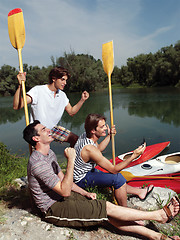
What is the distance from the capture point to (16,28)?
110 inches

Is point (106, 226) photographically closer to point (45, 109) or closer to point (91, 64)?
point (45, 109)

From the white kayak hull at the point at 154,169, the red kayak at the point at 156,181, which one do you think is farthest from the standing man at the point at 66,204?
the white kayak hull at the point at 154,169

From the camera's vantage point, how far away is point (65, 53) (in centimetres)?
3650

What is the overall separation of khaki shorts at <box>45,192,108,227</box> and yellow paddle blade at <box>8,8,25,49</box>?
217 cm

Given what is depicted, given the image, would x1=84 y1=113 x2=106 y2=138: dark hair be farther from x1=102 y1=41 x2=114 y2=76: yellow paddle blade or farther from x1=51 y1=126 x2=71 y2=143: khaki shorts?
Result: x1=102 y1=41 x2=114 y2=76: yellow paddle blade

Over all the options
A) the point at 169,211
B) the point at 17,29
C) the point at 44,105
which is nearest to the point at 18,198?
the point at 44,105

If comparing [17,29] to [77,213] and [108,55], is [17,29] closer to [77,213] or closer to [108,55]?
[108,55]

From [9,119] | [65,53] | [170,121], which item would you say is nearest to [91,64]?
[65,53]

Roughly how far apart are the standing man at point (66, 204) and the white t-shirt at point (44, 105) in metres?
0.72

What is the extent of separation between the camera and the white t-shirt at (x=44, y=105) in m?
Answer: 2.94

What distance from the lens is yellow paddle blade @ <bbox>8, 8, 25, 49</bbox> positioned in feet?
9.07

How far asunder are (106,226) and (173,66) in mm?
39322

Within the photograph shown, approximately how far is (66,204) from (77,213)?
0.15m

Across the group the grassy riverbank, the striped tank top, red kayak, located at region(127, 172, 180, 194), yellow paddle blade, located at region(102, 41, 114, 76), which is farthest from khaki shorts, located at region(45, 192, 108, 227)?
yellow paddle blade, located at region(102, 41, 114, 76)
